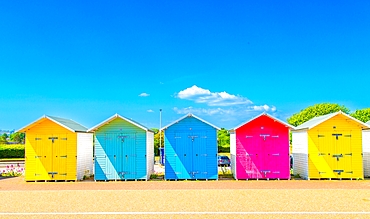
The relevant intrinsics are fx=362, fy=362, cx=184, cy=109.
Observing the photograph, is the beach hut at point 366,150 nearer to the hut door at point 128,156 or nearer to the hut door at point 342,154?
the hut door at point 342,154


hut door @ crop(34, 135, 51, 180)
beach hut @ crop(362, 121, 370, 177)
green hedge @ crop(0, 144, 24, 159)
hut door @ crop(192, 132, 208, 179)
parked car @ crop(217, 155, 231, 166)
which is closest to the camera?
hut door @ crop(192, 132, 208, 179)

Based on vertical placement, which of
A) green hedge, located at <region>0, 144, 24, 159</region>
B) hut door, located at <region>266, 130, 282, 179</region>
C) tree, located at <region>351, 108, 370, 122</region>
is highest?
tree, located at <region>351, 108, 370, 122</region>

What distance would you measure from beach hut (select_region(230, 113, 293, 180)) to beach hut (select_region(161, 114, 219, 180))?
4.32 feet

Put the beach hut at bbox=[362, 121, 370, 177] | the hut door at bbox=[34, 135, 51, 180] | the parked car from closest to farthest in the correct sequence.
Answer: the hut door at bbox=[34, 135, 51, 180], the beach hut at bbox=[362, 121, 370, 177], the parked car

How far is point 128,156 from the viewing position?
19.5 m

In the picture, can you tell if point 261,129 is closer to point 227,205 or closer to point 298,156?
point 298,156

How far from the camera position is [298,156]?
20875mm

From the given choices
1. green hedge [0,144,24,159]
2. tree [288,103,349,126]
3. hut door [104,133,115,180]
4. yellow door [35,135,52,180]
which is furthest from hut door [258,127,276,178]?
green hedge [0,144,24,159]

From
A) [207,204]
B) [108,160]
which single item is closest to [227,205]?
[207,204]

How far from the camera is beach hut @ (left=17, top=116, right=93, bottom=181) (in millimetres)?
19438

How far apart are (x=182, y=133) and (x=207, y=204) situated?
7707mm

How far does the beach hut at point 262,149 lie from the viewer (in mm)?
19328

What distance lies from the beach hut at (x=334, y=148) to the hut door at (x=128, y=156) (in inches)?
364

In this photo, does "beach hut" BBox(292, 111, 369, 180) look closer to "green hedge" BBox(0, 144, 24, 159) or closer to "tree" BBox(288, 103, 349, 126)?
"tree" BBox(288, 103, 349, 126)
